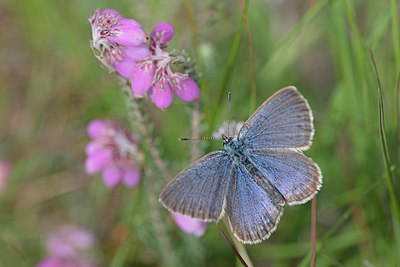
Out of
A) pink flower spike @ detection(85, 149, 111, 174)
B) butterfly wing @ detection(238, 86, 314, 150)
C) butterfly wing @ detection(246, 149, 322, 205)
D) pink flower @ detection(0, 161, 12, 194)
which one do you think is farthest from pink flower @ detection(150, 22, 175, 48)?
pink flower @ detection(0, 161, 12, 194)

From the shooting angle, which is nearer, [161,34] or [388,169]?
[161,34]

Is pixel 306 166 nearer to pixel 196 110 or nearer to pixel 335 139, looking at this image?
pixel 196 110

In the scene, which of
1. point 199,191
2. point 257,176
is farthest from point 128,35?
point 257,176

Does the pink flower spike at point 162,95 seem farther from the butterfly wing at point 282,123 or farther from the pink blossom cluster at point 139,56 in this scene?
the butterfly wing at point 282,123

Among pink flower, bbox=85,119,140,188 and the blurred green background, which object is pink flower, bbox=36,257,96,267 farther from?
pink flower, bbox=85,119,140,188

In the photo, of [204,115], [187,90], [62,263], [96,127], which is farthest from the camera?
[62,263]

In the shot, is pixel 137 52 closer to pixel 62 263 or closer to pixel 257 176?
pixel 257 176
